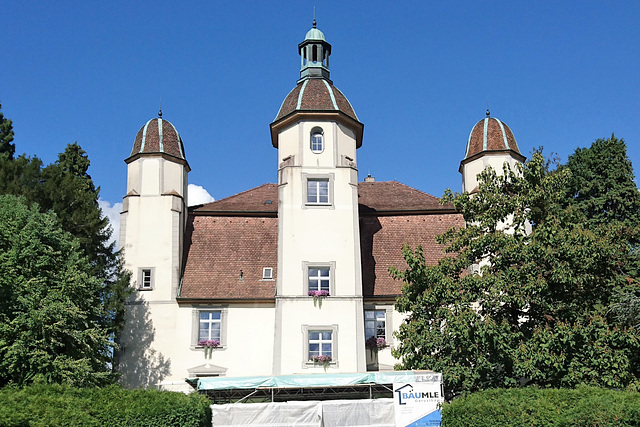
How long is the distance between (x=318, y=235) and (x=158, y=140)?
8.54 metres

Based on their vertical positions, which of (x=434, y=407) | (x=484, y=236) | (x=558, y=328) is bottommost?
(x=434, y=407)

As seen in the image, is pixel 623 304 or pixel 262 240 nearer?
pixel 623 304

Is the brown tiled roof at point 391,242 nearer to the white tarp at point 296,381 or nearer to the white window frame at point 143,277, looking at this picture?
the white tarp at point 296,381

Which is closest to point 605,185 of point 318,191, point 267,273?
point 318,191

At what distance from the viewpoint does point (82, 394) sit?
17.5 meters

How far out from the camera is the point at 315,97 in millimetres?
30953

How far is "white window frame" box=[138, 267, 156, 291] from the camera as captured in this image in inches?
1162

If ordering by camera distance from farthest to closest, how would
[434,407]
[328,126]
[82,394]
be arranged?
1. [328,126]
2. [434,407]
3. [82,394]

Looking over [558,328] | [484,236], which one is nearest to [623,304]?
[558,328]

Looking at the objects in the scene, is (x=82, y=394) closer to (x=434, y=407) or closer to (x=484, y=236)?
(x=434, y=407)

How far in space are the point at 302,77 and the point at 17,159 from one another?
1319 cm

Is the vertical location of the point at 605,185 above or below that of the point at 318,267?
above

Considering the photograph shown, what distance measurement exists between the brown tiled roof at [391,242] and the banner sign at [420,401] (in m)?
6.93

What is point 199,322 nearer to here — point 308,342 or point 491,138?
point 308,342
